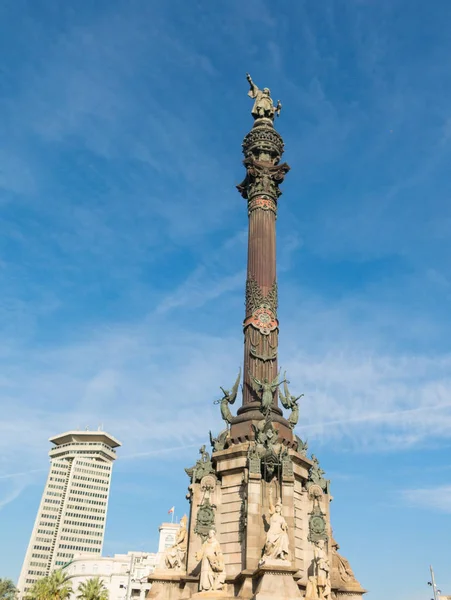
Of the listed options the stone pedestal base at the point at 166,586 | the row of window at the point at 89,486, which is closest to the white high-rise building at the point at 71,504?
the row of window at the point at 89,486

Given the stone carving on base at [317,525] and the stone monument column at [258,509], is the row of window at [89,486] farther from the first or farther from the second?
the stone carving on base at [317,525]

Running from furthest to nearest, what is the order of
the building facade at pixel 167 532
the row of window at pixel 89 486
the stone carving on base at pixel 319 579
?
the row of window at pixel 89 486 → the building facade at pixel 167 532 → the stone carving on base at pixel 319 579

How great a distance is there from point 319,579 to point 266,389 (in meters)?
8.43

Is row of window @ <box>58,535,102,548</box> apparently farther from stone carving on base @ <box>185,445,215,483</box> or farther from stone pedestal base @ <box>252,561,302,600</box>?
stone pedestal base @ <box>252,561,302,600</box>

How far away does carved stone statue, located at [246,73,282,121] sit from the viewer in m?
36.6

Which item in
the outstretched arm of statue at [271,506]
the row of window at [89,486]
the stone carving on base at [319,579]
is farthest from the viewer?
the row of window at [89,486]

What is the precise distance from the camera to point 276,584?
20.6 m

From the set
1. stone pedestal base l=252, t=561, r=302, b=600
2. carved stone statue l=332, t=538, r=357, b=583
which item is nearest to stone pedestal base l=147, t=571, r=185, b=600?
stone pedestal base l=252, t=561, r=302, b=600

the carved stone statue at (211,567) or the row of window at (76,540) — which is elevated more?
the row of window at (76,540)

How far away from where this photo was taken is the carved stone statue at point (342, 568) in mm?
25969

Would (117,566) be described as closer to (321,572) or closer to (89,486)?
(89,486)

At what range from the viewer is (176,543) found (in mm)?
26109

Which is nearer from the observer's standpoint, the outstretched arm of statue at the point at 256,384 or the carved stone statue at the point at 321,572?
the carved stone statue at the point at 321,572

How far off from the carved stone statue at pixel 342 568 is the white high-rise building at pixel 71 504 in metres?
159
